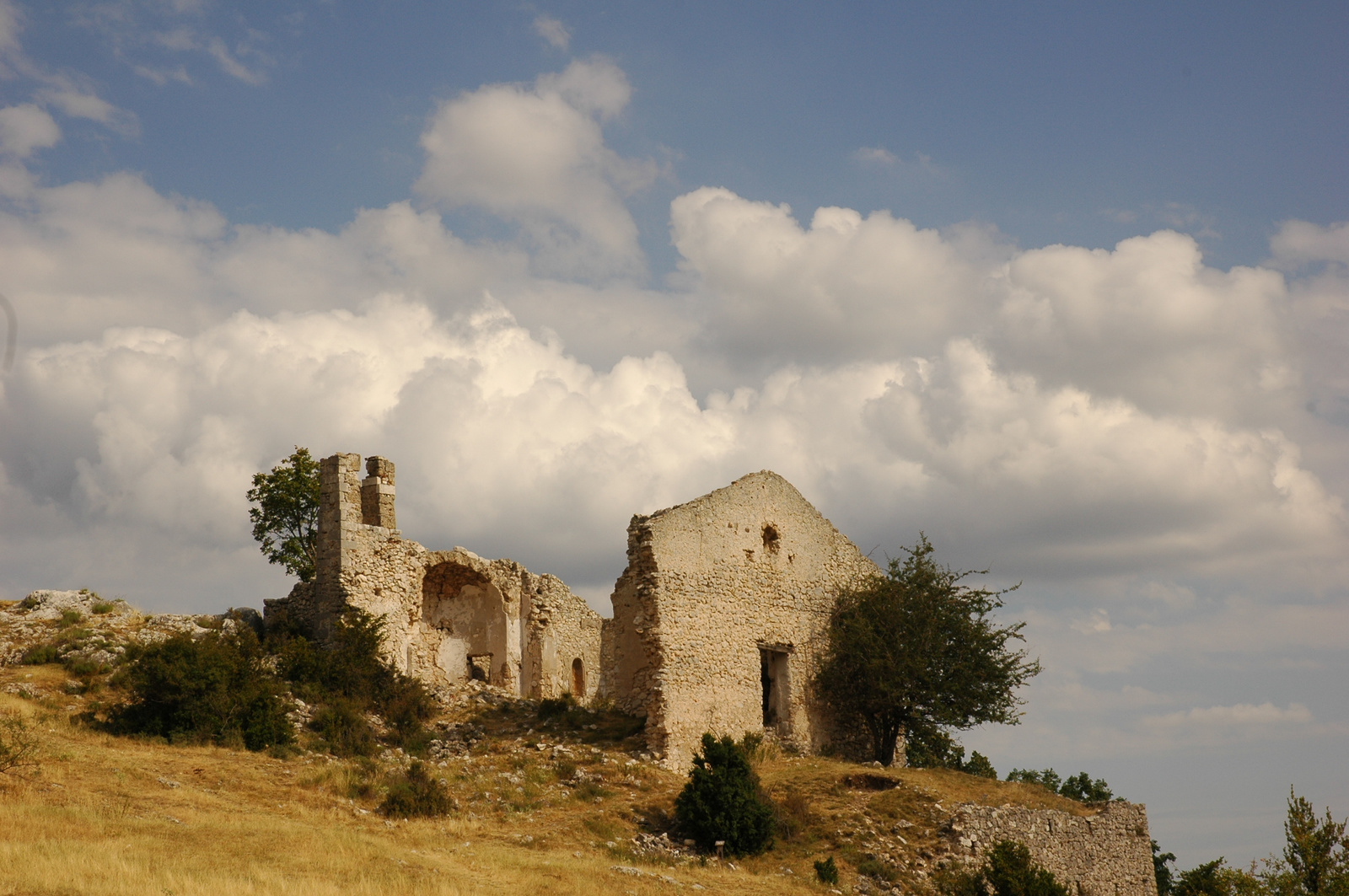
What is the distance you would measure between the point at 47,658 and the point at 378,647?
20.9ft

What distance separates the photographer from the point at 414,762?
19.1 metres

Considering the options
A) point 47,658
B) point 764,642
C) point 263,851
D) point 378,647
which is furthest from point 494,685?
point 263,851

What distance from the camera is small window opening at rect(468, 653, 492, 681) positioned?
29.0 meters

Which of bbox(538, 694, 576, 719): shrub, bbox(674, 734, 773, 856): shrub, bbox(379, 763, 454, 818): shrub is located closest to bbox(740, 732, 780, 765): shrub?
bbox(674, 734, 773, 856): shrub

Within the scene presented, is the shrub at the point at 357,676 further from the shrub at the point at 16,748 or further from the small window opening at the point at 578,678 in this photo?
the small window opening at the point at 578,678

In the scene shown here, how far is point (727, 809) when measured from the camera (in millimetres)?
17438

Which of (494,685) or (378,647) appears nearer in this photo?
(378,647)

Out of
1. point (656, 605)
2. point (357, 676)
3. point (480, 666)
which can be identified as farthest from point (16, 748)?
point (480, 666)

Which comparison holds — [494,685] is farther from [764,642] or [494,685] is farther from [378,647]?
[764,642]

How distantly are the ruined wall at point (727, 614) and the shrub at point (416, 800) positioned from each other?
467 centimetres

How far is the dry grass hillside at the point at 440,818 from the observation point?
1282cm

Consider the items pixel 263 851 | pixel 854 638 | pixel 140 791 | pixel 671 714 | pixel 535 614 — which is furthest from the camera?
pixel 535 614

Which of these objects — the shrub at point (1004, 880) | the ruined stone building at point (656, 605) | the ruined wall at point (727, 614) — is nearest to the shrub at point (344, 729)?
the ruined stone building at point (656, 605)

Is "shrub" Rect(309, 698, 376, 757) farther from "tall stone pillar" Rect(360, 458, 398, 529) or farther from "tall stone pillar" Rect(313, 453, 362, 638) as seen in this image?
"tall stone pillar" Rect(360, 458, 398, 529)
